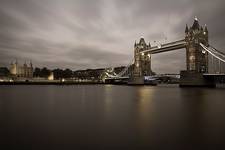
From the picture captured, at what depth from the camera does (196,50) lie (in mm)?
61625

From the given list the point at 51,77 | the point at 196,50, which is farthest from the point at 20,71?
the point at 196,50

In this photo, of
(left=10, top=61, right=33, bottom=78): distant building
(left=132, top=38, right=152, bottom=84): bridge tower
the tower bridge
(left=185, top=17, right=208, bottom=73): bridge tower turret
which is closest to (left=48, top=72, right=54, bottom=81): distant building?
(left=10, top=61, right=33, bottom=78): distant building

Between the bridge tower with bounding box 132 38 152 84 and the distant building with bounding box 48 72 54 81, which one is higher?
the bridge tower with bounding box 132 38 152 84

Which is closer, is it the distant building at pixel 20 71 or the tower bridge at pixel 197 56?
the tower bridge at pixel 197 56

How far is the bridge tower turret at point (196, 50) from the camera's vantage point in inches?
2383

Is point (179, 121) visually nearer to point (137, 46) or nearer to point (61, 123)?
point (61, 123)

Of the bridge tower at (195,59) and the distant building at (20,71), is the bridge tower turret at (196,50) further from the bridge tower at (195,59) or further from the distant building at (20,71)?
the distant building at (20,71)

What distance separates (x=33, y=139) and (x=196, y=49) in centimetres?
6044

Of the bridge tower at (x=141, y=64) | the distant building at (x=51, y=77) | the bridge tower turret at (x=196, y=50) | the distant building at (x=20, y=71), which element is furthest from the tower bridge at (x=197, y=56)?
the distant building at (x=20, y=71)

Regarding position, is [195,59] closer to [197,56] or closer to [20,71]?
[197,56]

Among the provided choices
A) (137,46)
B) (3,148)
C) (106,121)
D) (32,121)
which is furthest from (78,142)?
(137,46)

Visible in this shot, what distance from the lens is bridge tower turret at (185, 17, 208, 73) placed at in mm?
60531

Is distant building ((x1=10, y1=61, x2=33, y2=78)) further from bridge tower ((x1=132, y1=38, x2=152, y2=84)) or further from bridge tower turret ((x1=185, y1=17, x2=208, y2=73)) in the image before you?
bridge tower turret ((x1=185, y1=17, x2=208, y2=73))

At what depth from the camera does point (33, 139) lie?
7.33 m
